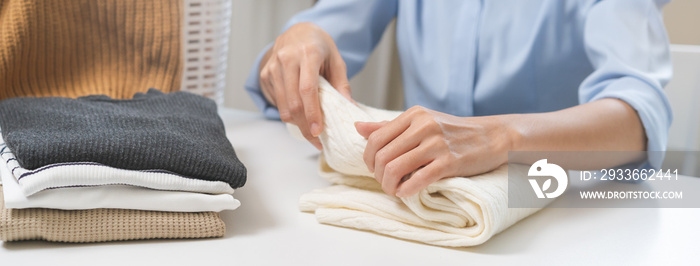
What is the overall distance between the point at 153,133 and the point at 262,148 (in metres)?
0.30

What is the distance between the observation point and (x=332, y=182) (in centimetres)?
65

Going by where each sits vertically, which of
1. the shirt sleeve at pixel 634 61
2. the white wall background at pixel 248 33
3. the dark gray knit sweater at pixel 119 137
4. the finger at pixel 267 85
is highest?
the shirt sleeve at pixel 634 61

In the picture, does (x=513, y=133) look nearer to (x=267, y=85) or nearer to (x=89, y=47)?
(x=267, y=85)

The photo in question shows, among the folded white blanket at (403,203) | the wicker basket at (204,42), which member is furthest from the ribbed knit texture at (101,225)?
the wicker basket at (204,42)

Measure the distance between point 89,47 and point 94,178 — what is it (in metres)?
0.46

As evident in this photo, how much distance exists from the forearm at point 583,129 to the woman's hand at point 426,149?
31 millimetres

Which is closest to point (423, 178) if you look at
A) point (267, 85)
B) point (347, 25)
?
point (267, 85)

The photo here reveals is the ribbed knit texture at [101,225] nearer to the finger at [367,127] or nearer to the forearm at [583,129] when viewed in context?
the finger at [367,127]

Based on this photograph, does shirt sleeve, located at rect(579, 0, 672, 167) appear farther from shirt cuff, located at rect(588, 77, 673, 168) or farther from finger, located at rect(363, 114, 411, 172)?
finger, located at rect(363, 114, 411, 172)

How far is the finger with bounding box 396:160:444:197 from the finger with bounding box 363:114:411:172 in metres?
0.05

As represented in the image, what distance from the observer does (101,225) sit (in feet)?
1.57

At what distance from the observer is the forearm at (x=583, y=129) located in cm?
61

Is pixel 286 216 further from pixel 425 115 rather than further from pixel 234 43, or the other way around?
pixel 234 43

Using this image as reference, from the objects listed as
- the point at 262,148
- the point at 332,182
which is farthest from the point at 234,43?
the point at 332,182
